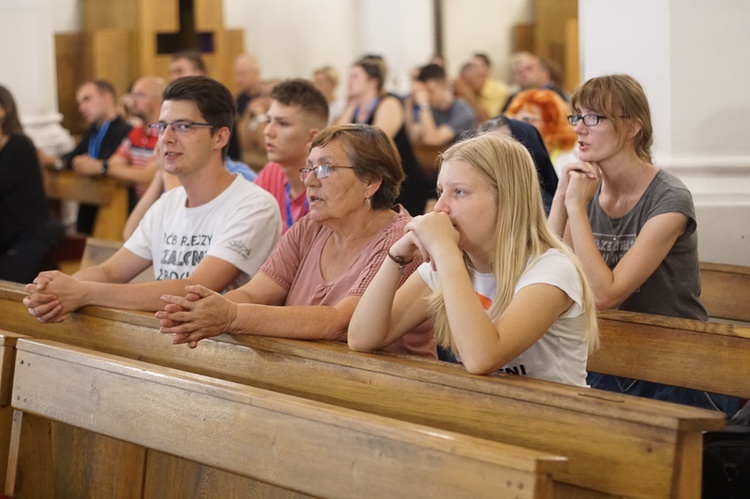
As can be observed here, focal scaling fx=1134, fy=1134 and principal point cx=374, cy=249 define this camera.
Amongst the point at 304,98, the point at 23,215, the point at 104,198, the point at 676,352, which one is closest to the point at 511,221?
the point at 676,352

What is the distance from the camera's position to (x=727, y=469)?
99.7 inches

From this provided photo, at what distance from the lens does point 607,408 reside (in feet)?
6.44

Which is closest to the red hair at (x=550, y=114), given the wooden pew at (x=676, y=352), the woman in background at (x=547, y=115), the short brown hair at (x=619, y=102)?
the woman in background at (x=547, y=115)

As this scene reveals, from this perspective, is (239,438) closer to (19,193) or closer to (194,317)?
(194,317)

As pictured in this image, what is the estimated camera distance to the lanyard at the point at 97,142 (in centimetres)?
715

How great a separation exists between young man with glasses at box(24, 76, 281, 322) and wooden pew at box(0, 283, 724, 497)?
Answer: 1.91ft

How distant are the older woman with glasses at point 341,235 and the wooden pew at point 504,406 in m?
0.25

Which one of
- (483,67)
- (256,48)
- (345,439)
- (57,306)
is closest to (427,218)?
(345,439)

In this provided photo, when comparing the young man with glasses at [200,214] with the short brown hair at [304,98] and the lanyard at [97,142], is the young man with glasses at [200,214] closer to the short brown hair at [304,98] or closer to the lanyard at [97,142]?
the short brown hair at [304,98]

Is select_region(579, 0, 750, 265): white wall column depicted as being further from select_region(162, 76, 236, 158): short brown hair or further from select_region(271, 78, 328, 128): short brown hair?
select_region(162, 76, 236, 158): short brown hair

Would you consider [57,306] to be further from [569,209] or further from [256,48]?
[256,48]

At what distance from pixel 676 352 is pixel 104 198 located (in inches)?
177

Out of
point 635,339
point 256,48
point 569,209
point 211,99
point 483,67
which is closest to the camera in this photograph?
point 635,339

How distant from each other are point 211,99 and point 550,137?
1.81m
